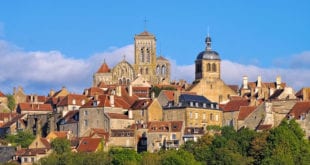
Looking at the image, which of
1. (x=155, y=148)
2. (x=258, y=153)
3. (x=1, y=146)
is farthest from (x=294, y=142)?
(x=1, y=146)

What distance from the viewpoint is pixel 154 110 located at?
104688 millimetres

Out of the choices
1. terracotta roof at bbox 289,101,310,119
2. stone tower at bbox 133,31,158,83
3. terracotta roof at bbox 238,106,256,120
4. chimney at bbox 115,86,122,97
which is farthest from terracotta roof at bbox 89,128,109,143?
stone tower at bbox 133,31,158,83

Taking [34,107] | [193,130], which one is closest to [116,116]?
[193,130]

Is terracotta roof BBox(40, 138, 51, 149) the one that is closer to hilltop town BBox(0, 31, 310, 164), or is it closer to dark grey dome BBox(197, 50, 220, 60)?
hilltop town BBox(0, 31, 310, 164)

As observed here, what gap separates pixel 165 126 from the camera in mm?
100438

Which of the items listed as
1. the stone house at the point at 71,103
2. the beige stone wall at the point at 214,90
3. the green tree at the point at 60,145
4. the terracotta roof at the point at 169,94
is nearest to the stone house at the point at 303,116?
the terracotta roof at the point at 169,94

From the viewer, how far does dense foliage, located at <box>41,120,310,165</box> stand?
94.1m

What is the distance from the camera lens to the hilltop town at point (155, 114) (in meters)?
100

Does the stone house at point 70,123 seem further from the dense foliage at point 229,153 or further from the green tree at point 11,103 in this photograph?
the green tree at point 11,103

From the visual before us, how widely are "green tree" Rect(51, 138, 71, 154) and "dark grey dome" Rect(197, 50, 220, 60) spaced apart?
1830 centimetres

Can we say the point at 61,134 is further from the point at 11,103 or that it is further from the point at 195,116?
the point at 11,103

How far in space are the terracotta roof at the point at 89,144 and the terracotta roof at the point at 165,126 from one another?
4.25 m

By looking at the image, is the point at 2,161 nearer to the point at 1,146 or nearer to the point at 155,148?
the point at 1,146

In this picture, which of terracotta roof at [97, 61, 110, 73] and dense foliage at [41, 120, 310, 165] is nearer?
dense foliage at [41, 120, 310, 165]
